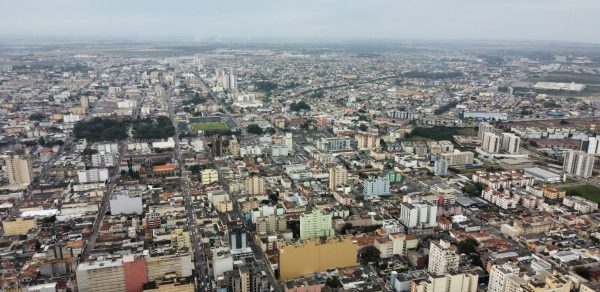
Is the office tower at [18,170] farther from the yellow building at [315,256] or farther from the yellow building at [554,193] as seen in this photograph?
the yellow building at [554,193]

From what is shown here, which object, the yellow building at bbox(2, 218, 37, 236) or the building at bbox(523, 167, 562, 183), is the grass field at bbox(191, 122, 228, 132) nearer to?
the yellow building at bbox(2, 218, 37, 236)

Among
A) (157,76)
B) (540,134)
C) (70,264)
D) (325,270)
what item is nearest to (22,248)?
(70,264)

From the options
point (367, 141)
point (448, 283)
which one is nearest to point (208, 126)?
point (367, 141)

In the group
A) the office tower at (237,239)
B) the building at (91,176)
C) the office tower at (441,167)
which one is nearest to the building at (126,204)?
the building at (91,176)

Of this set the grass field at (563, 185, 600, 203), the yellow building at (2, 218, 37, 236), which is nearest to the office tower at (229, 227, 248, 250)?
the yellow building at (2, 218, 37, 236)

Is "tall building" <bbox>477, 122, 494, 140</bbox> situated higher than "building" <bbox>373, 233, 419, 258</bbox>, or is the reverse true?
"tall building" <bbox>477, 122, 494, 140</bbox>

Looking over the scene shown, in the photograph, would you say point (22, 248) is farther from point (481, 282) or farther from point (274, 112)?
point (274, 112)

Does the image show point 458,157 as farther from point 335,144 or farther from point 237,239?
point 237,239
